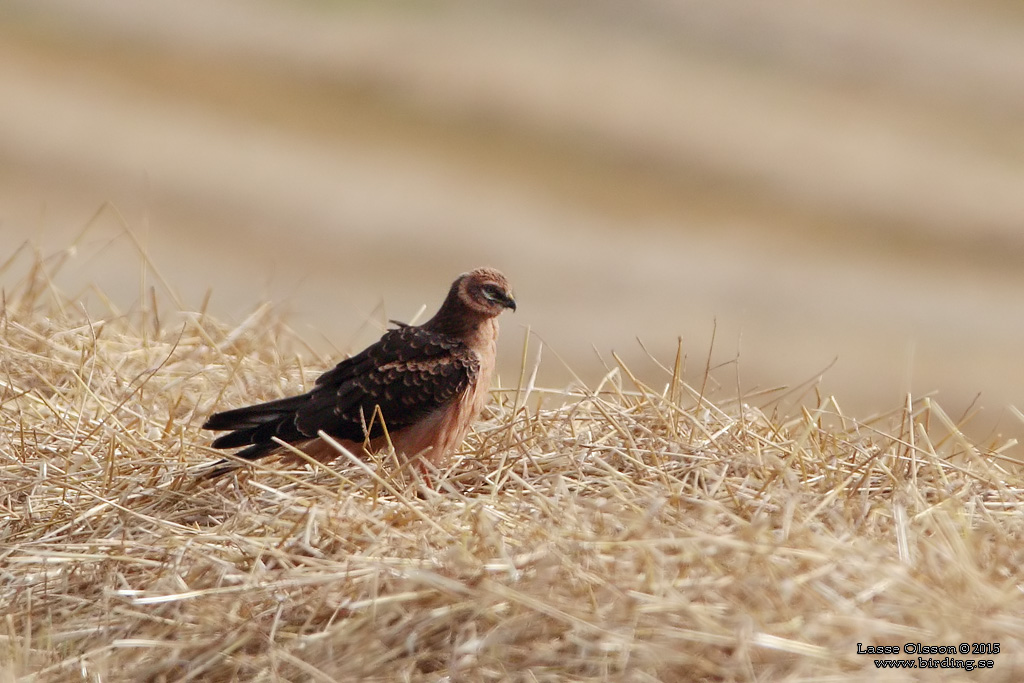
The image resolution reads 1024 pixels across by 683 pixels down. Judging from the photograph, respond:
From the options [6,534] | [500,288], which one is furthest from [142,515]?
[500,288]

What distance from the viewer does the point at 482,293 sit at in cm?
458

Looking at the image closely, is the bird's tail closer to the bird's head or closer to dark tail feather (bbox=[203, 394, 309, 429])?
dark tail feather (bbox=[203, 394, 309, 429])

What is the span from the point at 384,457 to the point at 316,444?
0.97 feet

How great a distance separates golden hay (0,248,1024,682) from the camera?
2.71 m

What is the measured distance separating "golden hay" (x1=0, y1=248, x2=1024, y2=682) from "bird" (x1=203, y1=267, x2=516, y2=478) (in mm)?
144

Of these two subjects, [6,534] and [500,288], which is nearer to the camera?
[6,534]

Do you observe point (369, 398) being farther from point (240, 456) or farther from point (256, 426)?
point (240, 456)

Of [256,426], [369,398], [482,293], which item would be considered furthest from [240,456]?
[482,293]

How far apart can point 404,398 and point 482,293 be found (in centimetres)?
58

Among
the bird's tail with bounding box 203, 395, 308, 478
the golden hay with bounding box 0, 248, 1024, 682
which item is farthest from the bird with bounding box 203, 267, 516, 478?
the golden hay with bounding box 0, 248, 1024, 682

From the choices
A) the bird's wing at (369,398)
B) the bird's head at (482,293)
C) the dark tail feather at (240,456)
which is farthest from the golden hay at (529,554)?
the bird's head at (482,293)

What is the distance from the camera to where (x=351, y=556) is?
3145 millimetres

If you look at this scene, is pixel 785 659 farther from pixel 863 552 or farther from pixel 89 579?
pixel 89 579

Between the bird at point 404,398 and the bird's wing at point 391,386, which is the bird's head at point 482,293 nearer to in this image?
the bird at point 404,398
